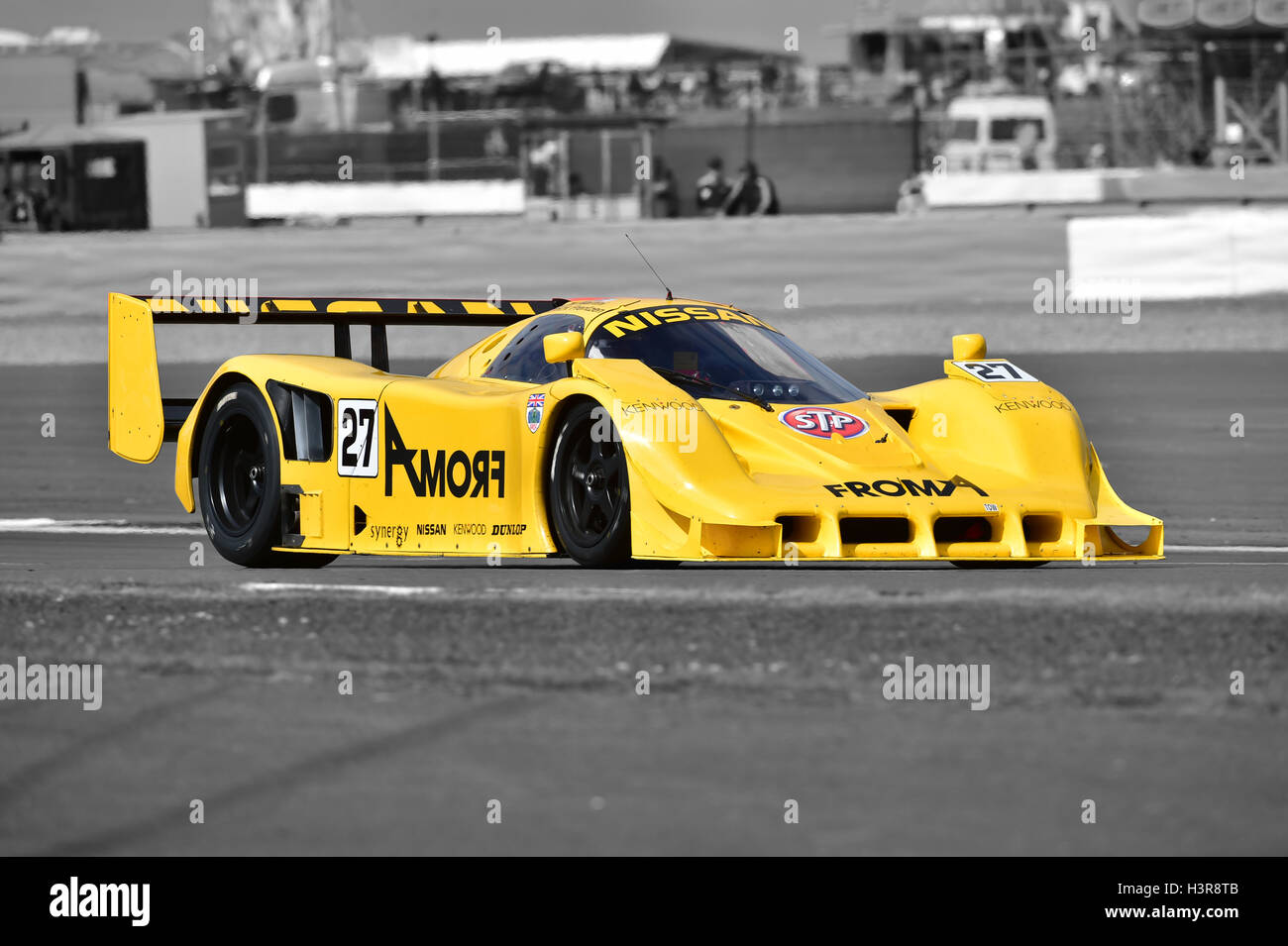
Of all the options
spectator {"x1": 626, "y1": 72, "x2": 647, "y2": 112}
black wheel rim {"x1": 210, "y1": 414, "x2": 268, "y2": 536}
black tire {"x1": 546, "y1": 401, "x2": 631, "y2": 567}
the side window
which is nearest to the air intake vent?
black tire {"x1": 546, "y1": 401, "x2": 631, "y2": 567}

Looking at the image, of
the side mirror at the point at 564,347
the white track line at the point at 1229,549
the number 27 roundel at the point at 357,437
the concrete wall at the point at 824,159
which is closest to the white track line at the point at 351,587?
the side mirror at the point at 564,347

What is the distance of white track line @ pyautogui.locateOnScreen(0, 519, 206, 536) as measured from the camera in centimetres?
1000

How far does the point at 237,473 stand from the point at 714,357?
213 centimetres

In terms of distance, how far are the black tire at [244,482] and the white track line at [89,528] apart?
1.41 m

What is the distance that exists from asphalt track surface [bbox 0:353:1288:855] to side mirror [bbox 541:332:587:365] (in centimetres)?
81

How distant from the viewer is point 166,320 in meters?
9.03

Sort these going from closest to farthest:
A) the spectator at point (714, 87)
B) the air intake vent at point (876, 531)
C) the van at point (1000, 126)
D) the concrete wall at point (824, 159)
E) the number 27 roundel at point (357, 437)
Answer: the air intake vent at point (876, 531) < the number 27 roundel at point (357, 437) < the concrete wall at point (824, 159) < the van at point (1000, 126) < the spectator at point (714, 87)

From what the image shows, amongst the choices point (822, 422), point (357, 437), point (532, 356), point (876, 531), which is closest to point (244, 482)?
point (357, 437)

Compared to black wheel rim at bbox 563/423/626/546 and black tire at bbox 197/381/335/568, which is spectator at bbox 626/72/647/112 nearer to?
black tire at bbox 197/381/335/568

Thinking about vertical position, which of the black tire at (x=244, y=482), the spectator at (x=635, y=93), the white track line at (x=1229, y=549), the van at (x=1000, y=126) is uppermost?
the spectator at (x=635, y=93)

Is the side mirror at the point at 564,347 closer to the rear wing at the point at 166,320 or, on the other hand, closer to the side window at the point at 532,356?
the side window at the point at 532,356

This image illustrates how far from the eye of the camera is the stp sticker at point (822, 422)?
289 inches
